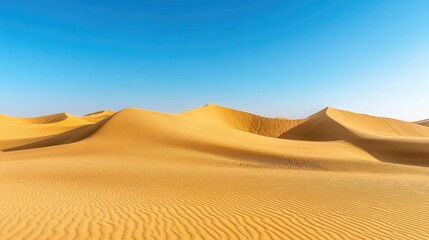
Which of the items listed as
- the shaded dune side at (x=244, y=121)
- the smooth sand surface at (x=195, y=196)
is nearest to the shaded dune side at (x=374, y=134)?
the smooth sand surface at (x=195, y=196)

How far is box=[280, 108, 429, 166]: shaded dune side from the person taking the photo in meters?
26.5

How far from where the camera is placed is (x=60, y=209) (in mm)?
6945

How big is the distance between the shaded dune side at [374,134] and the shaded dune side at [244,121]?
461 centimetres

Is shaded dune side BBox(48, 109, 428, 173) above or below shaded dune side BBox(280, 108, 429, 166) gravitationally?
below

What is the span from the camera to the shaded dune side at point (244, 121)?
179ft

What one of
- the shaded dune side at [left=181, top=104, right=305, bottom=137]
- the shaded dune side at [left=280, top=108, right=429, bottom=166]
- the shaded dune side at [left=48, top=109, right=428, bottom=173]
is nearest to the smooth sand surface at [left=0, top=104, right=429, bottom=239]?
the shaded dune side at [left=48, top=109, right=428, bottom=173]

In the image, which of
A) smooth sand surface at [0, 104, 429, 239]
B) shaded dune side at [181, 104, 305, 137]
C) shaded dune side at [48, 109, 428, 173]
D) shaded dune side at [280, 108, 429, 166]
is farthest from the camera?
shaded dune side at [181, 104, 305, 137]

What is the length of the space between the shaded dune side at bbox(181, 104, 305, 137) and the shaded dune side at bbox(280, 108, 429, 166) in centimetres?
461

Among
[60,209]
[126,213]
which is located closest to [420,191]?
[126,213]

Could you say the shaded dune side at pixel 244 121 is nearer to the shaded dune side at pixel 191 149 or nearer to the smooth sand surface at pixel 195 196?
the shaded dune side at pixel 191 149

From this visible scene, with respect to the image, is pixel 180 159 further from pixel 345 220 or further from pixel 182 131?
pixel 345 220

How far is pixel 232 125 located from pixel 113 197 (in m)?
48.6

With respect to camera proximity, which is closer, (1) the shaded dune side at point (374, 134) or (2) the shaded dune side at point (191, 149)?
(2) the shaded dune side at point (191, 149)

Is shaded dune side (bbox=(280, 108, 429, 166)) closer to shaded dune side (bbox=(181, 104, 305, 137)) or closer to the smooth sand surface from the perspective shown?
the smooth sand surface
